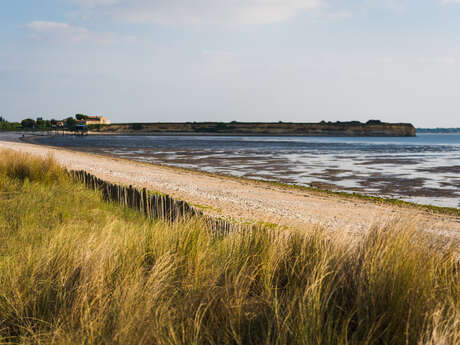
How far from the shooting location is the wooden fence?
615cm

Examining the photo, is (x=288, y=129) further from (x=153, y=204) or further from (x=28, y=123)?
(x=153, y=204)

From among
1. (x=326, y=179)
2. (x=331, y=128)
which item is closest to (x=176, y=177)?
(x=326, y=179)

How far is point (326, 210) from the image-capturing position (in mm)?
12492

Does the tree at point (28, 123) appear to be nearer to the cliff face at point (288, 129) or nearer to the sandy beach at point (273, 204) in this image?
the cliff face at point (288, 129)

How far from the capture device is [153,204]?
8305 mm

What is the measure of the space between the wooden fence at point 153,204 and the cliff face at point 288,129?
170004mm

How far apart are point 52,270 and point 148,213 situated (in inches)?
183

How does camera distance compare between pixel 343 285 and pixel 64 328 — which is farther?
pixel 343 285

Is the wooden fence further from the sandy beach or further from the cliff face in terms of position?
the cliff face

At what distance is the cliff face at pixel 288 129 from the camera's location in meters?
172

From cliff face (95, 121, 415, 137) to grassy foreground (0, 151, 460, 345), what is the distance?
175286mm

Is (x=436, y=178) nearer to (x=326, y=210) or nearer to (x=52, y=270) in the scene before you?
(x=326, y=210)

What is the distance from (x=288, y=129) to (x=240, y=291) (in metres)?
187

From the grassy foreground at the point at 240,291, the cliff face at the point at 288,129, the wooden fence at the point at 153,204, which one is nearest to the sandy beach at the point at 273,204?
the wooden fence at the point at 153,204
